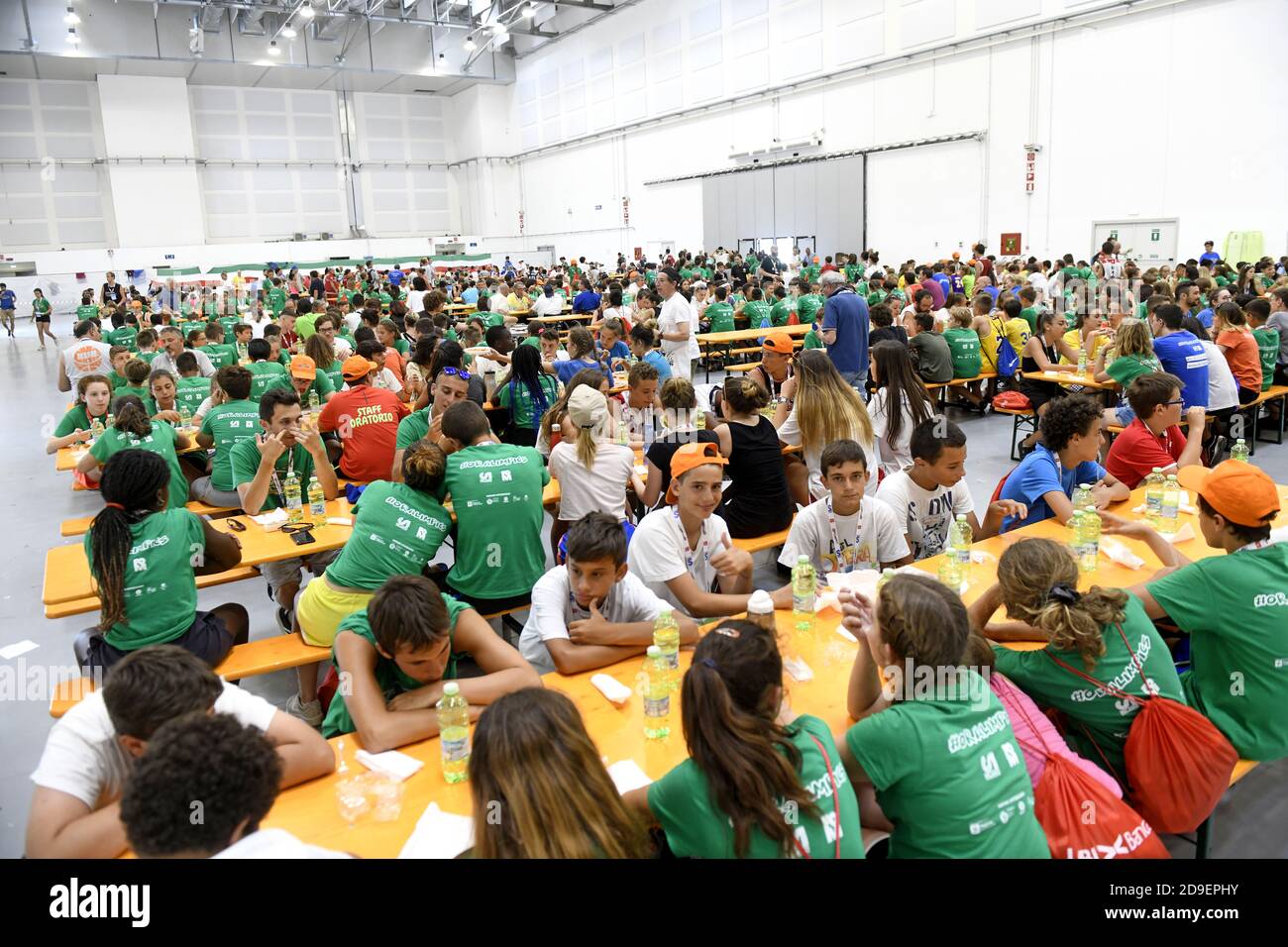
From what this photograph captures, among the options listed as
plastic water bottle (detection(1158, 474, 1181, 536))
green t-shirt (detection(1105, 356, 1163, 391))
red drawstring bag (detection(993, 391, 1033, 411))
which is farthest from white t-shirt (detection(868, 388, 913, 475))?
red drawstring bag (detection(993, 391, 1033, 411))

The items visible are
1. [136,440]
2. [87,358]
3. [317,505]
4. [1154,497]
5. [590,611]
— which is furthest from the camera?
[87,358]

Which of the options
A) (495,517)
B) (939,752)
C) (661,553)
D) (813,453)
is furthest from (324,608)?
(813,453)

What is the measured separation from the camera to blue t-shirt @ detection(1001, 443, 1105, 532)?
4.02m

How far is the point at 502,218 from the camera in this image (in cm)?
3316

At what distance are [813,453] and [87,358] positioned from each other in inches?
289

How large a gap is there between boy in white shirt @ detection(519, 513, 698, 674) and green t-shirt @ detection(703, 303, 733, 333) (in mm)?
9978

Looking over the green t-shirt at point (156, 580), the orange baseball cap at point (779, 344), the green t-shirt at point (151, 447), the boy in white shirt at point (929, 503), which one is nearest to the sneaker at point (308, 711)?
the green t-shirt at point (156, 580)

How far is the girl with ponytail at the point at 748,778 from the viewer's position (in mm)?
1719

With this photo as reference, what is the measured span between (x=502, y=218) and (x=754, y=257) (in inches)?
625

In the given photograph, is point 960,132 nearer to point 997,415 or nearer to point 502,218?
point 997,415

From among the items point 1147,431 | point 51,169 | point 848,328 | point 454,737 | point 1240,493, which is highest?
point 51,169

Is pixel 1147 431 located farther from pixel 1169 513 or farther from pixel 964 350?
pixel 964 350

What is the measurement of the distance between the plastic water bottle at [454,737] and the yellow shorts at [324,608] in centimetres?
102

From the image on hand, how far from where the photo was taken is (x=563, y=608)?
3.01 metres
